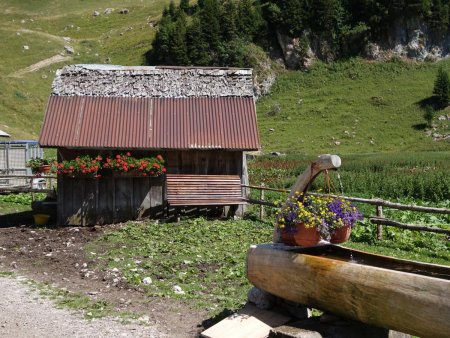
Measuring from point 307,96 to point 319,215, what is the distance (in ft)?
176

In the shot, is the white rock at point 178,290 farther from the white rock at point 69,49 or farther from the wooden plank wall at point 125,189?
the white rock at point 69,49

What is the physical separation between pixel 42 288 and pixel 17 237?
215 inches

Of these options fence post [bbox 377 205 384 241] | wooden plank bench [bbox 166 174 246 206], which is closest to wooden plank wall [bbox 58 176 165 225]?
wooden plank bench [bbox 166 174 246 206]

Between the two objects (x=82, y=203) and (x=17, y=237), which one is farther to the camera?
(x=82, y=203)

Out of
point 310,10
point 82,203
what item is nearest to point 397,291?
point 82,203

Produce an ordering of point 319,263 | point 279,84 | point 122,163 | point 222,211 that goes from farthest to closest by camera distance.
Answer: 1. point 279,84
2. point 222,211
3. point 122,163
4. point 319,263

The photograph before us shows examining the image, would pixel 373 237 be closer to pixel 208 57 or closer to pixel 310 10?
pixel 208 57

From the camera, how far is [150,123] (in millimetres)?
16375

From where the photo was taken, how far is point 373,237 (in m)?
13.1

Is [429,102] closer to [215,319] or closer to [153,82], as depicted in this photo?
[153,82]

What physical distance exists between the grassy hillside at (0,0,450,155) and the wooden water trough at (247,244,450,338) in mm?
37440

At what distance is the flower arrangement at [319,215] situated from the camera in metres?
6.33

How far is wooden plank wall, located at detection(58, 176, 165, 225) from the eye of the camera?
1581cm

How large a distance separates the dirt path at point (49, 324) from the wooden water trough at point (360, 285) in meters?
1.85
